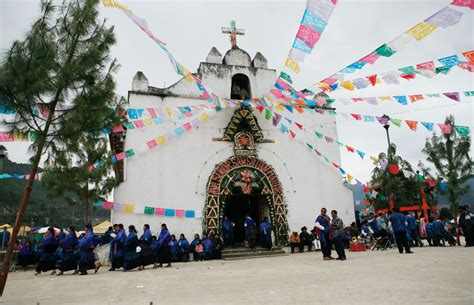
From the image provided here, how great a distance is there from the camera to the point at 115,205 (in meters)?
12.6

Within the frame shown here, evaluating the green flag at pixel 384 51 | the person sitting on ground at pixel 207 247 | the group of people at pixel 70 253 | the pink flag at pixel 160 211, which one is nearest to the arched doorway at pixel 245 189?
the person sitting on ground at pixel 207 247

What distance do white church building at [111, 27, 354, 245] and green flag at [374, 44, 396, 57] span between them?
669cm

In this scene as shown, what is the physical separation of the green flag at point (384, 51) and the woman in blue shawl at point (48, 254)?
1215 centimetres

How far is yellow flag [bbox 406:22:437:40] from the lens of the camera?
8.42 metres

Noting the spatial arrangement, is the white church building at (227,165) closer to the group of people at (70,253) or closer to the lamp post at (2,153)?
the group of people at (70,253)

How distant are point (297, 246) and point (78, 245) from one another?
29.0 feet

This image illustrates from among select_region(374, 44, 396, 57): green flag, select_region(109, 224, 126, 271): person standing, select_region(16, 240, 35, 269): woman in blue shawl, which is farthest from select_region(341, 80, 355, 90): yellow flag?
select_region(16, 240, 35, 269): woman in blue shawl

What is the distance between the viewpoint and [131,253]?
35.2 ft

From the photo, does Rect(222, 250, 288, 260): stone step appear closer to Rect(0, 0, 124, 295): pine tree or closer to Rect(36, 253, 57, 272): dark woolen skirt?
Rect(36, 253, 57, 272): dark woolen skirt

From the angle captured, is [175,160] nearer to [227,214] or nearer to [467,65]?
[227,214]

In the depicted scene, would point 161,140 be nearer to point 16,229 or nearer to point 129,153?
point 129,153

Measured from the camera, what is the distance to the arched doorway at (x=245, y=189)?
13828mm

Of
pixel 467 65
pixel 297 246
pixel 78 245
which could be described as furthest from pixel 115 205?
pixel 467 65

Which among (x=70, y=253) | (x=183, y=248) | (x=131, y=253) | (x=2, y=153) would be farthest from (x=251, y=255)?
(x=2, y=153)
